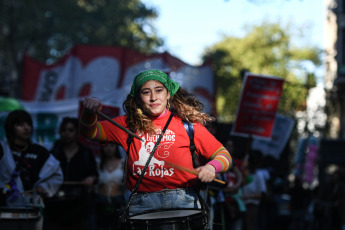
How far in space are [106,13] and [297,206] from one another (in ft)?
59.5

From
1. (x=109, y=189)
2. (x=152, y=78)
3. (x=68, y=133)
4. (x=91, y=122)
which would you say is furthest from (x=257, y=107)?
(x=91, y=122)

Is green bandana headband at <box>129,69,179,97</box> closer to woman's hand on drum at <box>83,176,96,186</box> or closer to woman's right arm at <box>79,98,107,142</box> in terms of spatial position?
woman's right arm at <box>79,98,107,142</box>

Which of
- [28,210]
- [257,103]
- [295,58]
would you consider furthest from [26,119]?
[295,58]

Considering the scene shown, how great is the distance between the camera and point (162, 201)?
4.01 m

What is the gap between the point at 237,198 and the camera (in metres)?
8.66

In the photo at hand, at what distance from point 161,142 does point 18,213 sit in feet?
5.19

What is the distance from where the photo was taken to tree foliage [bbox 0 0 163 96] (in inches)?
1158

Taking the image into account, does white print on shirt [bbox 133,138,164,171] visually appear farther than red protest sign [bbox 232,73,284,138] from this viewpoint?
No

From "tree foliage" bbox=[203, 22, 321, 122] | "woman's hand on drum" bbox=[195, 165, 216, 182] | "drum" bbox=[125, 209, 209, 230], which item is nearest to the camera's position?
"drum" bbox=[125, 209, 209, 230]

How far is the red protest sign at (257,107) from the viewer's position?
11.0 m

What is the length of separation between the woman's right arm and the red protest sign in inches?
272

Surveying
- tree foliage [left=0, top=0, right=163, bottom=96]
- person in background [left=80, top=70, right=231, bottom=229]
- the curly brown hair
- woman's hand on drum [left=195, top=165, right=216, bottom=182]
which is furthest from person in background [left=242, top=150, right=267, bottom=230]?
tree foliage [left=0, top=0, right=163, bottom=96]

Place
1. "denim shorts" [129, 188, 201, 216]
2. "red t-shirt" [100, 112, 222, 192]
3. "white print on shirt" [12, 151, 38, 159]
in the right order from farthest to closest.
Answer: "white print on shirt" [12, 151, 38, 159] < "red t-shirt" [100, 112, 222, 192] < "denim shorts" [129, 188, 201, 216]

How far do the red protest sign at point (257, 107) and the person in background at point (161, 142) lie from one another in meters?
6.63
